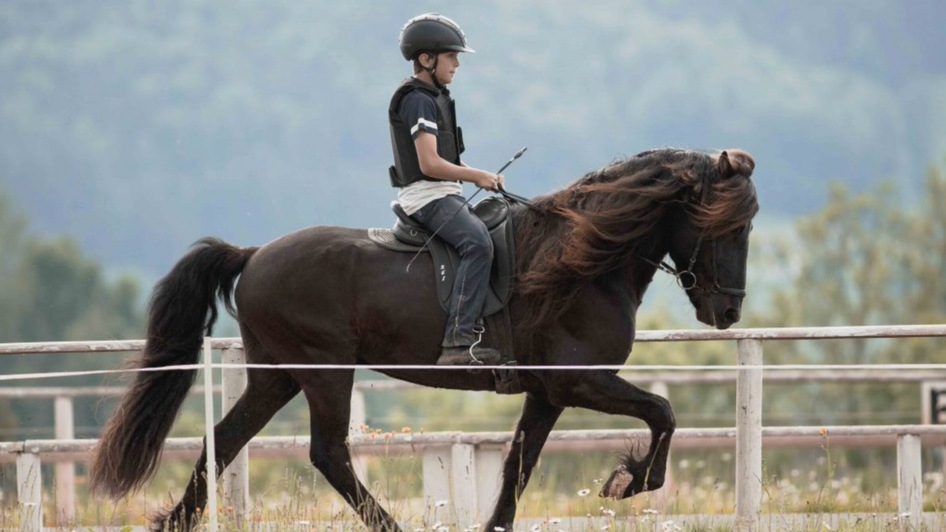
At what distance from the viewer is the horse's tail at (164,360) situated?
7027 millimetres

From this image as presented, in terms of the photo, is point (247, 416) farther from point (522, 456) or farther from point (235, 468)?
point (522, 456)

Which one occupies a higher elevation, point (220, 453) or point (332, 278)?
point (332, 278)

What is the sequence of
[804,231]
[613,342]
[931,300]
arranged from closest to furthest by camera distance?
[613,342], [931,300], [804,231]

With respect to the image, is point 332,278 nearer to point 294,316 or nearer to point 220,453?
point 294,316

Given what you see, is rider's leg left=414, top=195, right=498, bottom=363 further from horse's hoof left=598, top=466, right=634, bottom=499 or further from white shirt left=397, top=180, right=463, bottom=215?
horse's hoof left=598, top=466, right=634, bottom=499

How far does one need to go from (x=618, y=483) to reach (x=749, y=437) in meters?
1.52

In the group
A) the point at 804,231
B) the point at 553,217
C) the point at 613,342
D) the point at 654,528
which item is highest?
the point at 804,231

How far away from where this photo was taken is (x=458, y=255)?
269 inches

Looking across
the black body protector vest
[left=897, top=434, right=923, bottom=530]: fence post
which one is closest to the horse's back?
the black body protector vest

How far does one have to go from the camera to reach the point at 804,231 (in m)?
57.7

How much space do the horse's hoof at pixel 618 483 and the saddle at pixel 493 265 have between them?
68 cm

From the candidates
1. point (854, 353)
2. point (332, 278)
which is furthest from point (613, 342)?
point (854, 353)

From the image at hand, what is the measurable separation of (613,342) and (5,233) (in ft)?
295

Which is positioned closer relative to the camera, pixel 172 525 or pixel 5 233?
pixel 172 525
